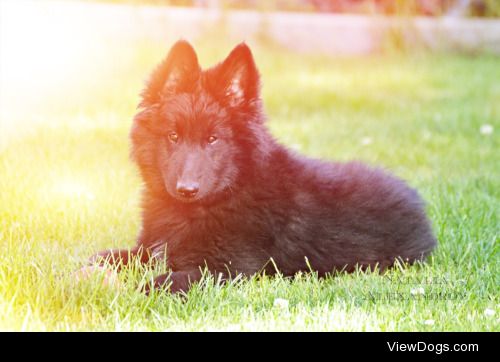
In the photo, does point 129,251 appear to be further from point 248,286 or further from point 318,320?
point 318,320

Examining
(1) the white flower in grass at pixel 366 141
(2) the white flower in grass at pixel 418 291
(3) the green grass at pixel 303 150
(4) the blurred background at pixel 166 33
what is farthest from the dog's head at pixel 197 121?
(1) the white flower in grass at pixel 366 141

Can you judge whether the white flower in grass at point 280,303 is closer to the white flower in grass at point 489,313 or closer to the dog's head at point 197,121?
the dog's head at point 197,121

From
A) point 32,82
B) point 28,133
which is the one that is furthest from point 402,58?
point 28,133

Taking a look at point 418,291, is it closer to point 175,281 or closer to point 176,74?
point 175,281

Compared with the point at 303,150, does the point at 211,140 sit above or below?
above

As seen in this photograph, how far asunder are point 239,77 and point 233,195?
0.67 meters

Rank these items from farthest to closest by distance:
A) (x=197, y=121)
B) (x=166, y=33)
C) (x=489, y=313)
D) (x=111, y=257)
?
(x=166, y=33)
(x=111, y=257)
(x=197, y=121)
(x=489, y=313)

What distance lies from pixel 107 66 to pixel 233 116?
6.08 metres

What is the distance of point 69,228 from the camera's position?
5117 millimetres

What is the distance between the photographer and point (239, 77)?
4504 mm

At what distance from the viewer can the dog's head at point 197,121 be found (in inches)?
172

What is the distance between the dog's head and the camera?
4.37 metres

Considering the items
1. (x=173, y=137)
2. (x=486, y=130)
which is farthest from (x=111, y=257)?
(x=486, y=130)

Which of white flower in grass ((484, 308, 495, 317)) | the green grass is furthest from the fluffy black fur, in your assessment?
white flower in grass ((484, 308, 495, 317))
